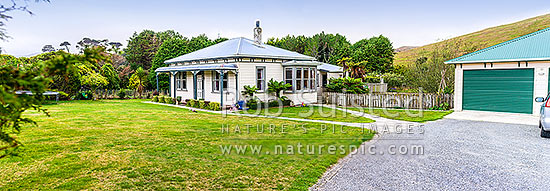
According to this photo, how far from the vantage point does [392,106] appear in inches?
710

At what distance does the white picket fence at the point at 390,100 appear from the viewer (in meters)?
16.9

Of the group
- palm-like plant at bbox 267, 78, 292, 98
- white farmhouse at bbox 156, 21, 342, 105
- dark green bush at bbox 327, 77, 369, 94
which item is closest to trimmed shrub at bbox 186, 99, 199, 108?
white farmhouse at bbox 156, 21, 342, 105

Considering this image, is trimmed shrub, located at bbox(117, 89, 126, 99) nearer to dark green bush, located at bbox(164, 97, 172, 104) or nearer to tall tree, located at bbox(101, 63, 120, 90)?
tall tree, located at bbox(101, 63, 120, 90)

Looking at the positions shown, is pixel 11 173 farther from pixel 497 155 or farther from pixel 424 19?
pixel 424 19

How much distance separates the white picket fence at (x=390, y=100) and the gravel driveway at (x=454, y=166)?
7353 millimetres

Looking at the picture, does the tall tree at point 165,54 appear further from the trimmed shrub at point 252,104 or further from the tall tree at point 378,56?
the tall tree at point 378,56

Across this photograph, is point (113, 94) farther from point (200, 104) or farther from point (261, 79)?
point (261, 79)

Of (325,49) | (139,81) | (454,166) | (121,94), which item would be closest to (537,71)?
(454,166)

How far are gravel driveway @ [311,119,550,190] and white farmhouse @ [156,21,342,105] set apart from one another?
9673 mm

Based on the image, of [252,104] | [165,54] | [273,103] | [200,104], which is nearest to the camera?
[252,104]

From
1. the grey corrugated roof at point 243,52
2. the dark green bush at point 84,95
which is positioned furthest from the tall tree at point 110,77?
the grey corrugated roof at point 243,52

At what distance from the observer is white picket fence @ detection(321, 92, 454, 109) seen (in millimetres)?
16886

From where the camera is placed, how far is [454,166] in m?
6.48

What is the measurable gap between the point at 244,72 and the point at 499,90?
41.2ft
